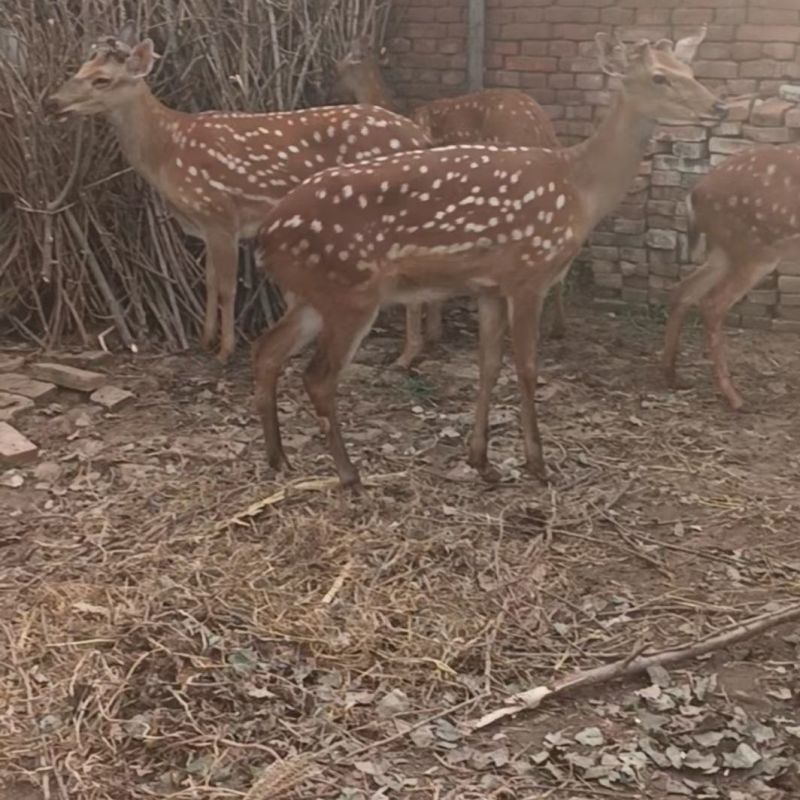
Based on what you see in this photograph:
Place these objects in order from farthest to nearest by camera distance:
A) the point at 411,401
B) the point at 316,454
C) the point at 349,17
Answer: the point at 349,17
the point at 411,401
the point at 316,454

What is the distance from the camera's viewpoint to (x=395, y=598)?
375 cm

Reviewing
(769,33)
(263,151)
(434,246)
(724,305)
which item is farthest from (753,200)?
(263,151)

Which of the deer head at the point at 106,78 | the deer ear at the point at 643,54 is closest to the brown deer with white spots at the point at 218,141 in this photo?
the deer head at the point at 106,78

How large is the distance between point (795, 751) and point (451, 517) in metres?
1.52

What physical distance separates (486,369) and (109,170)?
2490 mm

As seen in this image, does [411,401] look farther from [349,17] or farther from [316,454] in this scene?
[349,17]

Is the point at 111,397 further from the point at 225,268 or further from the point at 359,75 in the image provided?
the point at 359,75

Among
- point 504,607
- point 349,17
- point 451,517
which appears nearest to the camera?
point 504,607

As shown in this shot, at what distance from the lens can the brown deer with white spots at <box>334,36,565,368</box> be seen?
621cm

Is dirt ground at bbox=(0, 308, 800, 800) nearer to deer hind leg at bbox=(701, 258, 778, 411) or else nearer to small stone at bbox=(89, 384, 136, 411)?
A: small stone at bbox=(89, 384, 136, 411)

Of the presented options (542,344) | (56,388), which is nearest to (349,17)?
(542,344)

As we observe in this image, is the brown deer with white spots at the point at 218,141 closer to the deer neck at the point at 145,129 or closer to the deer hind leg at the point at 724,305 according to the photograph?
the deer neck at the point at 145,129

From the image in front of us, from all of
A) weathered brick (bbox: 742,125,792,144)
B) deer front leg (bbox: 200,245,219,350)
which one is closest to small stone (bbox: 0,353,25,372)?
deer front leg (bbox: 200,245,219,350)

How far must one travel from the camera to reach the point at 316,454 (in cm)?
489
